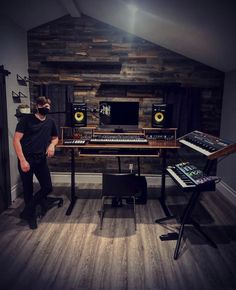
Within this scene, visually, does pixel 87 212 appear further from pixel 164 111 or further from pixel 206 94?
pixel 206 94

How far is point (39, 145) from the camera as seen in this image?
10.0ft

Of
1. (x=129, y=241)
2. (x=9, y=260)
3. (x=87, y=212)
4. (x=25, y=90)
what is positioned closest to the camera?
(x=9, y=260)

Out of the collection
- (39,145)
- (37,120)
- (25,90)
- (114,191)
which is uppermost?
(25,90)

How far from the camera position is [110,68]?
4.29m

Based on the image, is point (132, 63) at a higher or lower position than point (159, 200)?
higher

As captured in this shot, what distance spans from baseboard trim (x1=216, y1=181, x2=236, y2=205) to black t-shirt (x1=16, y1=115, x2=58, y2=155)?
9.17 feet

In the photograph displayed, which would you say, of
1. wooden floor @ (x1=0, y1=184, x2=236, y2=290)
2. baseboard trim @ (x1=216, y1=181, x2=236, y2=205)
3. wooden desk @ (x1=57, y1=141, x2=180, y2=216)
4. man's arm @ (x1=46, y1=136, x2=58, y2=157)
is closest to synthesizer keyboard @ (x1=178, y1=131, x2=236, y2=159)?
wooden desk @ (x1=57, y1=141, x2=180, y2=216)

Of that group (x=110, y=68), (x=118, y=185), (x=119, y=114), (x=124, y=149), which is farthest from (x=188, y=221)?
(x=110, y=68)

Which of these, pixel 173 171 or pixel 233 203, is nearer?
pixel 173 171

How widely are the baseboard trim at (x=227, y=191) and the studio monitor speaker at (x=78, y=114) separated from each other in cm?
246

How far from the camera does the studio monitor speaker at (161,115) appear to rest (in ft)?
12.5

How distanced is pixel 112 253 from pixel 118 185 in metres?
0.70

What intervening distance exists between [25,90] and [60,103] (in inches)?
23.4

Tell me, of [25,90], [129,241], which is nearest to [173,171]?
[129,241]
